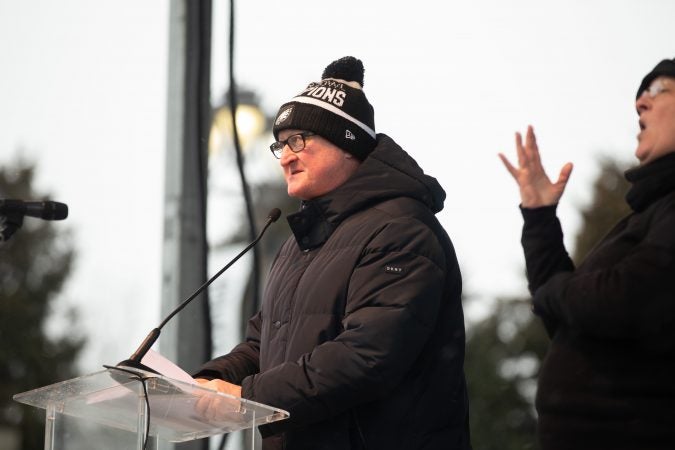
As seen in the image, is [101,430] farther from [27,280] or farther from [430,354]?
[27,280]

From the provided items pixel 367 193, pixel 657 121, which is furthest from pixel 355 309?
pixel 657 121

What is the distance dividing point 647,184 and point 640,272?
0.25 metres

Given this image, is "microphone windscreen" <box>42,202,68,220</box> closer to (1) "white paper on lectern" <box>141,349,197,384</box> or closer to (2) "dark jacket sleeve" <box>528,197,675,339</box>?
(1) "white paper on lectern" <box>141,349,197,384</box>

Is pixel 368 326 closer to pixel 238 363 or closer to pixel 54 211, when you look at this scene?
pixel 238 363

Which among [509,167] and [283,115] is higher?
[283,115]

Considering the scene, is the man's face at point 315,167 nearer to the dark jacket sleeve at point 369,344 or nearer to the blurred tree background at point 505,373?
the dark jacket sleeve at point 369,344

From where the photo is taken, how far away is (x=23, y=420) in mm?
6879

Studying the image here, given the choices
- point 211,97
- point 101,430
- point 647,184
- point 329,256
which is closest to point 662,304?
point 647,184

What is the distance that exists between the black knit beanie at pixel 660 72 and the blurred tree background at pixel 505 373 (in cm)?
327

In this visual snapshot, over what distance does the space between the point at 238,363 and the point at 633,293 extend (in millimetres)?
1085

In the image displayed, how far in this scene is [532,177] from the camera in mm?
2457

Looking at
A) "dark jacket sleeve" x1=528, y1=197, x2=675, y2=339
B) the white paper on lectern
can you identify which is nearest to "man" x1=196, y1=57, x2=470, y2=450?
the white paper on lectern

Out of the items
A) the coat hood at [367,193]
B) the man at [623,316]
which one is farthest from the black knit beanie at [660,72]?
the coat hood at [367,193]

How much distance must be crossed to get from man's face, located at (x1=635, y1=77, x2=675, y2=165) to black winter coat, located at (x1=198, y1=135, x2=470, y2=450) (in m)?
0.51
